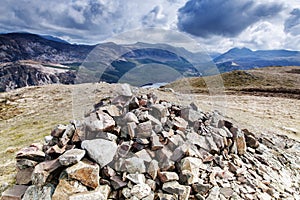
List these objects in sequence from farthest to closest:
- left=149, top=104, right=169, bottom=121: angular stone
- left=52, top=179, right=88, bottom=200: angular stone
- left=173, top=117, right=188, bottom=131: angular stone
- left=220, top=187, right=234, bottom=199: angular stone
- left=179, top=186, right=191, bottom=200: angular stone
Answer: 1. left=149, top=104, right=169, bottom=121: angular stone
2. left=173, top=117, right=188, bottom=131: angular stone
3. left=220, top=187, right=234, bottom=199: angular stone
4. left=179, top=186, right=191, bottom=200: angular stone
5. left=52, top=179, right=88, bottom=200: angular stone

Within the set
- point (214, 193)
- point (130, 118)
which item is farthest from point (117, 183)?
point (214, 193)

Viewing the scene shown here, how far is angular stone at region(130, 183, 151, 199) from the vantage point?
6.02 metres

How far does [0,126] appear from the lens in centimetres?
2258

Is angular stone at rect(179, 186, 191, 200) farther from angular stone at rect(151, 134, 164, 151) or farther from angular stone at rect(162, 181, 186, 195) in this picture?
angular stone at rect(151, 134, 164, 151)

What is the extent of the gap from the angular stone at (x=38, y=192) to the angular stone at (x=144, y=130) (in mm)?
2997

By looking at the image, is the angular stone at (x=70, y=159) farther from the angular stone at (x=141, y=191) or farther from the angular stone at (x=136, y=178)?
the angular stone at (x=141, y=191)

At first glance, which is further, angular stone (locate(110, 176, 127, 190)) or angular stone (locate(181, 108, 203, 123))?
angular stone (locate(181, 108, 203, 123))

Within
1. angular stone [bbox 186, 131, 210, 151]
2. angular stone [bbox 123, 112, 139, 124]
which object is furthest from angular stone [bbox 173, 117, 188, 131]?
angular stone [bbox 123, 112, 139, 124]

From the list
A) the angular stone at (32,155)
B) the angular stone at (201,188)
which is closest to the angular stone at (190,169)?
the angular stone at (201,188)

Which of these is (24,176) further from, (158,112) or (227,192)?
(227,192)

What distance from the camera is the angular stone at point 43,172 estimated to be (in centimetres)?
610

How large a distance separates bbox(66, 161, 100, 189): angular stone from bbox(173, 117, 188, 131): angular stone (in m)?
3.47

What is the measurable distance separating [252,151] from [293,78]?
87.2 m

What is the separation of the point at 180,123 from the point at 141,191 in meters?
3.27
